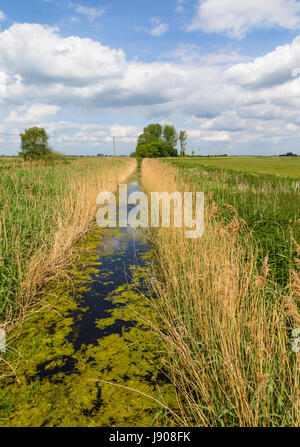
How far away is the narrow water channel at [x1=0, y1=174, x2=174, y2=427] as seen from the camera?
1.79m

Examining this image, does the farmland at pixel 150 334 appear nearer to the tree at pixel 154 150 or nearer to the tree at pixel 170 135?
the tree at pixel 154 150

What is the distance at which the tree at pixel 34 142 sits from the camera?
118 ft

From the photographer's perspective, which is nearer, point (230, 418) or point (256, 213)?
point (230, 418)

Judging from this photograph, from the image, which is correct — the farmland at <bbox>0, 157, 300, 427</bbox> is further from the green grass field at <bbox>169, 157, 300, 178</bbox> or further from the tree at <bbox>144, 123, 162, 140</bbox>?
the tree at <bbox>144, 123, 162, 140</bbox>

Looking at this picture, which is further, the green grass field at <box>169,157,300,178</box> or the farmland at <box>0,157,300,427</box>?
the green grass field at <box>169,157,300,178</box>

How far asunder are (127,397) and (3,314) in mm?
1581

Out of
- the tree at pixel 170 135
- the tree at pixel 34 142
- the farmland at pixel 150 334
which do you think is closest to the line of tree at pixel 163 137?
the tree at pixel 170 135

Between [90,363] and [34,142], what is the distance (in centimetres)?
3966

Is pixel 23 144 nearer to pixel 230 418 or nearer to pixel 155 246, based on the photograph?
pixel 155 246

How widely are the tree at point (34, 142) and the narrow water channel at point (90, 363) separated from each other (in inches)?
1446

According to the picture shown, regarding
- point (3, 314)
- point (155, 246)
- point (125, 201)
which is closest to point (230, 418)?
point (3, 314)

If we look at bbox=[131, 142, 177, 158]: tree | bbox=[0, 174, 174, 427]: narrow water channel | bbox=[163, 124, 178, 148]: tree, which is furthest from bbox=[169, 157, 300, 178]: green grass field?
bbox=[163, 124, 178, 148]: tree

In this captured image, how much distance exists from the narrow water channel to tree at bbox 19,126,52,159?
120 ft
